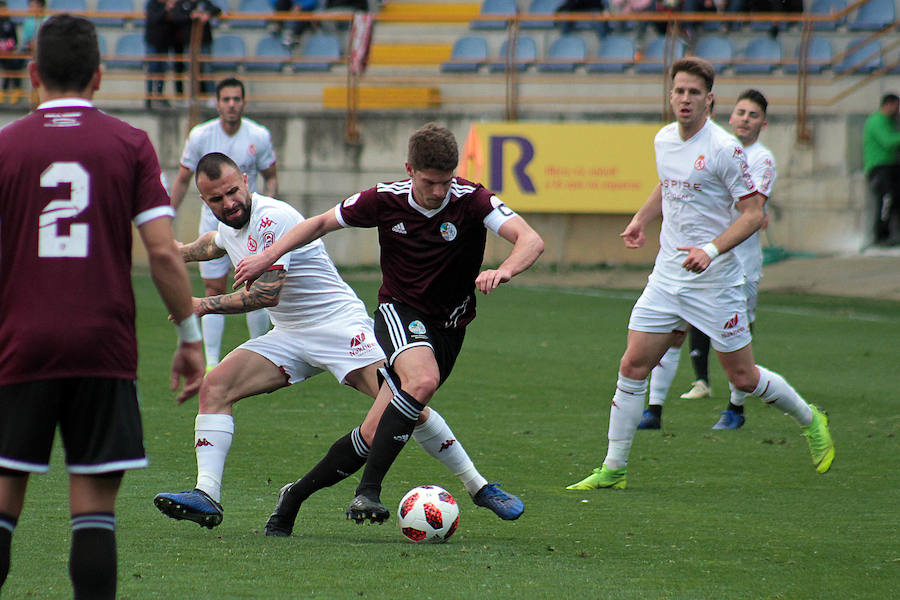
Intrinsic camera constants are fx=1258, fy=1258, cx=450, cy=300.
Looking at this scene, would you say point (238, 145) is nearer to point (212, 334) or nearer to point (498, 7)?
point (212, 334)

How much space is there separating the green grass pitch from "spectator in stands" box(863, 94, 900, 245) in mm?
7492

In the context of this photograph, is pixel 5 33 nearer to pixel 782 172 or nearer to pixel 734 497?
pixel 782 172

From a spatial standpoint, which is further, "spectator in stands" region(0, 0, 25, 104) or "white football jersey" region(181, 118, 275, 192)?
"spectator in stands" region(0, 0, 25, 104)

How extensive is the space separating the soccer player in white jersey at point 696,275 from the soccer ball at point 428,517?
1.47 metres

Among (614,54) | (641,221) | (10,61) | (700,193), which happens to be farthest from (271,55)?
(700,193)

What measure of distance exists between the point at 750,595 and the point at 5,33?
19720mm

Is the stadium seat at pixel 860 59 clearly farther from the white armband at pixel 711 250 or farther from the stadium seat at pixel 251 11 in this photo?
the white armband at pixel 711 250

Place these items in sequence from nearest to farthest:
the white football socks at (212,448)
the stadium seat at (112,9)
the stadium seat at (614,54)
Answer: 1. the white football socks at (212,448)
2. the stadium seat at (614,54)
3. the stadium seat at (112,9)

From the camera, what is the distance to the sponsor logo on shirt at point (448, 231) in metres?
5.62

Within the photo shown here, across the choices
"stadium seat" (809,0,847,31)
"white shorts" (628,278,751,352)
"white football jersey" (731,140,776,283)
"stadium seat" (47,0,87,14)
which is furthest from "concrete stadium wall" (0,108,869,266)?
"white shorts" (628,278,751,352)

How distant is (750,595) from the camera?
448 centimetres

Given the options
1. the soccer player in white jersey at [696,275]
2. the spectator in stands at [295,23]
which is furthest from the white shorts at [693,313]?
the spectator in stands at [295,23]

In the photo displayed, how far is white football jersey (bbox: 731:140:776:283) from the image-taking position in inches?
340

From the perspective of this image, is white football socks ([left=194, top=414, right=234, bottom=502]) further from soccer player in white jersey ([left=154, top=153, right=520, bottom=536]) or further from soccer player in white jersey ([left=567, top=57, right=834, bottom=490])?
soccer player in white jersey ([left=567, top=57, right=834, bottom=490])
